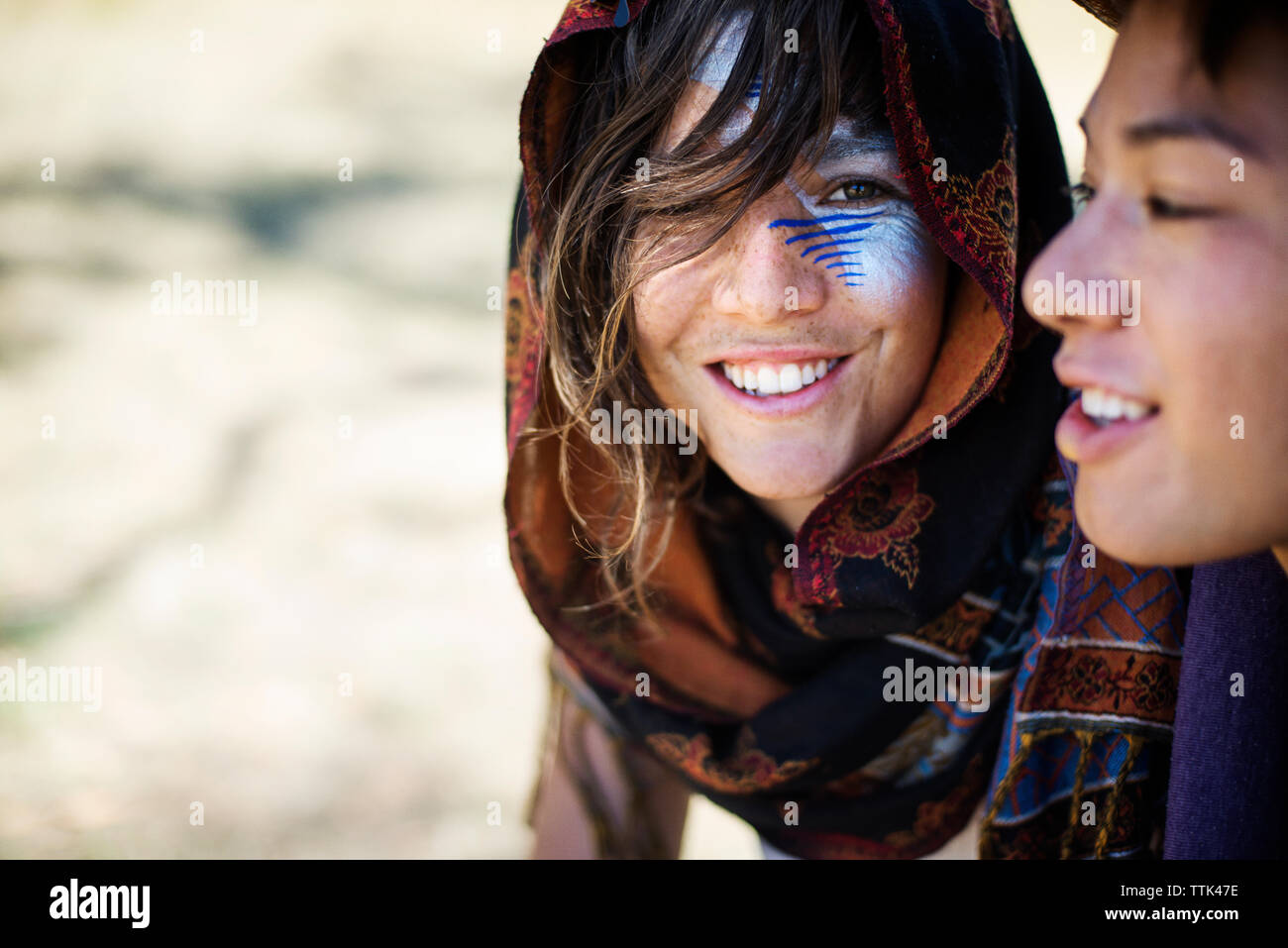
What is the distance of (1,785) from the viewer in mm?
3143

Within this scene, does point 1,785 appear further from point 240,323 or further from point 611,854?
point 240,323

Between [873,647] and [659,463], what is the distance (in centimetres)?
48

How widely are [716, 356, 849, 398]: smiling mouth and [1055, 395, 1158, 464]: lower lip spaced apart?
19.3 inches

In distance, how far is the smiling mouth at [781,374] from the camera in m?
1.67

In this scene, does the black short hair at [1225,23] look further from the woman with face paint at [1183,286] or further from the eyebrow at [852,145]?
the eyebrow at [852,145]

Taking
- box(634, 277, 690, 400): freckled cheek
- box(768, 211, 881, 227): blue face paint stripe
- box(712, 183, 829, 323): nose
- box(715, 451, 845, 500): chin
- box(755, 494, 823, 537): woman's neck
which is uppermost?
box(768, 211, 881, 227): blue face paint stripe

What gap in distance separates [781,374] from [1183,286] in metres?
0.68

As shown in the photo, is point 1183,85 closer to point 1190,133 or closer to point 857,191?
point 1190,133

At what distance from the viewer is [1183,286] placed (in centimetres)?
107
